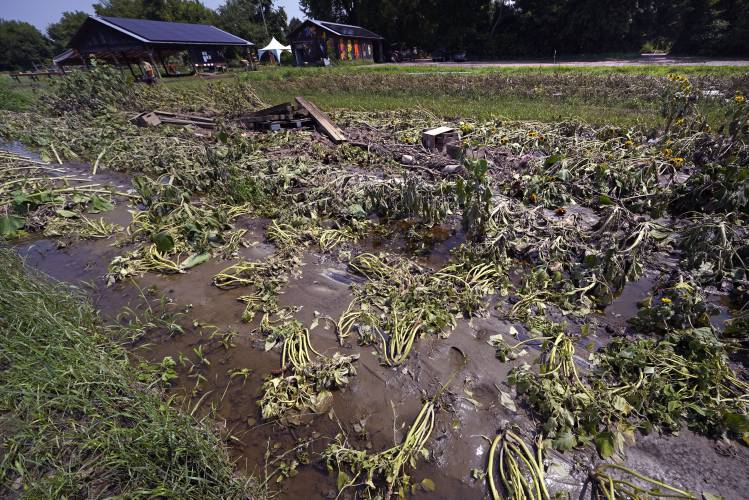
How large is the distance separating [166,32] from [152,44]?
16.1 feet

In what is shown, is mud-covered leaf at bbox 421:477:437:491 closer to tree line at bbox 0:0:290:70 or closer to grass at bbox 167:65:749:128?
grass at bbox 167:65:749:128

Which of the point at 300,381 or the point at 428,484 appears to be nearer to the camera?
the point at 428,484

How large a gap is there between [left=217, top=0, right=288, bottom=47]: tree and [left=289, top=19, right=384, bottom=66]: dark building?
19.8 meters

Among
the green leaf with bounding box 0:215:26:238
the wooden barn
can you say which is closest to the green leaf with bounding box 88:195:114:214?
the green leaf with bounding box 0:215:26:238

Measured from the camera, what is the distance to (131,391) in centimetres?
248

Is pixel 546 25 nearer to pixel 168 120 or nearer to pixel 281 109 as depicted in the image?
pixel 281 109

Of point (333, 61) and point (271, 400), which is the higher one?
point (333, 61)

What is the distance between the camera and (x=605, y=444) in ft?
7.09

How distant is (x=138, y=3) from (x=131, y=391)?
280 ft

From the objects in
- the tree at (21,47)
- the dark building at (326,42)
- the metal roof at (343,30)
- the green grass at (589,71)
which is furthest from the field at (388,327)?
the tree at (21,47)

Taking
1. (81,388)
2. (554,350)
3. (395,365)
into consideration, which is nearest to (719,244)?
(554,350)

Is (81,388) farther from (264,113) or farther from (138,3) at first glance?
(138,3)

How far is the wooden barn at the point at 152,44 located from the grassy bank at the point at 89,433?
1164 inches

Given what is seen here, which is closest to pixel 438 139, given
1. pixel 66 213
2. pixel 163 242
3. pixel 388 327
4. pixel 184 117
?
pixel 388 327
